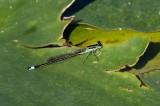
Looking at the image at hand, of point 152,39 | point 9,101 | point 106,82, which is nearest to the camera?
point 9,101

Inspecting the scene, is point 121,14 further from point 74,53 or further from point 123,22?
point 74,53

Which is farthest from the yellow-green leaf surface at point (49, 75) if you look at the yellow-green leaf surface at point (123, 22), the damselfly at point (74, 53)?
the yellow-green leaf surface at point (123, 22)

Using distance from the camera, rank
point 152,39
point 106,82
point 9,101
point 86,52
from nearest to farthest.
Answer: point 9,101 < point 106,82 < point 86,52 < point 152,39

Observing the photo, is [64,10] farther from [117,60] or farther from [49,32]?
[117,60]

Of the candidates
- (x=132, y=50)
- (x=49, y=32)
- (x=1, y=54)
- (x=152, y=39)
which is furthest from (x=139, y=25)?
(x=1, y=54)

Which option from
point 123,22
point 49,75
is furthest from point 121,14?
point 49,75

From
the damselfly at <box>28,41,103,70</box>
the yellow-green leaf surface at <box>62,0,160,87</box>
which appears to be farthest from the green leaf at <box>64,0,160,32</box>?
the damselfly at <box>28,41,103,70</box>

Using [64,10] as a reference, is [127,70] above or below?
below

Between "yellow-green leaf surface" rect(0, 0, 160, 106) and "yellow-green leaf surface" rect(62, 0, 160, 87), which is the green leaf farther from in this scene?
"yellow-green leaf surface" rect(0, 0, 160, 106)
